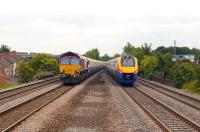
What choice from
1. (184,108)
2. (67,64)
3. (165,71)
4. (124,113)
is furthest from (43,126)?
(165,71)

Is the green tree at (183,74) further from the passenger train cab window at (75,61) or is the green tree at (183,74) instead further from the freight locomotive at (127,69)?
the passenger train cab window at (75,61)

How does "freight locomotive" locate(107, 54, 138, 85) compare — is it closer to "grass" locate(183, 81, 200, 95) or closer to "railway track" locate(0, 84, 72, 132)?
"grass" locate(183, 81, 200, 95)

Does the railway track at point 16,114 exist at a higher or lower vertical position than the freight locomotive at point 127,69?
lower

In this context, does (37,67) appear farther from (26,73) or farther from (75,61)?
(75,61)

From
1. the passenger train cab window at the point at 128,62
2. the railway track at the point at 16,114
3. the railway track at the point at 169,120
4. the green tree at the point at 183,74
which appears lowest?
the railway track at the point at 169,120

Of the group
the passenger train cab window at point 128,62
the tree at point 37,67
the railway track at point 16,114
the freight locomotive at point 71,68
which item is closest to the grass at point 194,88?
the passenger train cab window at point 128,62

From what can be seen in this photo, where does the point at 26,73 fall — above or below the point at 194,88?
above

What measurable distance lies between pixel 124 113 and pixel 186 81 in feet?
81.9

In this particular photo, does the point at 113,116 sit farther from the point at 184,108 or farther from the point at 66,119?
the point at 184,108

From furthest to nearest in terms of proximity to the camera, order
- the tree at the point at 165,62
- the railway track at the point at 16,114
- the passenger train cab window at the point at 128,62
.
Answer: the tree at the point at 165,62 → the passenger train cab window at the point at 128,62 → the railway track at the point at 16,114

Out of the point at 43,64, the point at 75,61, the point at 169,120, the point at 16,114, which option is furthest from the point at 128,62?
the point at 43,64

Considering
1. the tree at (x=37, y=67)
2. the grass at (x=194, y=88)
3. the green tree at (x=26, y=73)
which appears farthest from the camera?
the tree at (x=37, y=67)

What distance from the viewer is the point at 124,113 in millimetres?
18328

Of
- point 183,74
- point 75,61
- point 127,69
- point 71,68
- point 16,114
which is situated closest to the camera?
point 16,114
